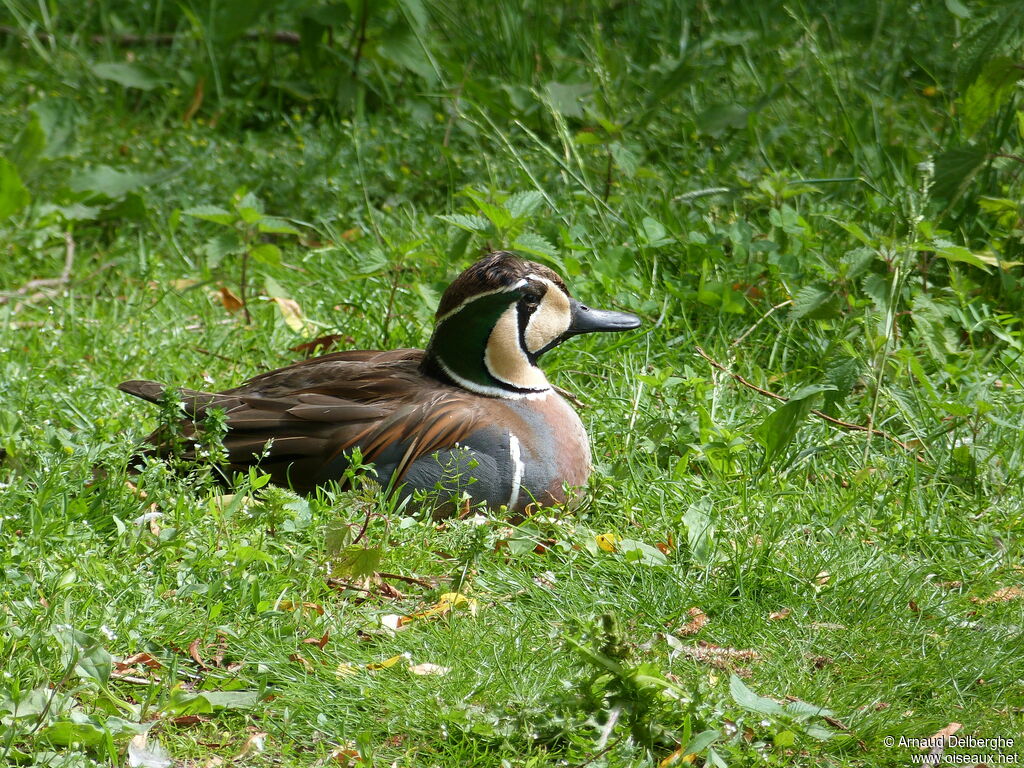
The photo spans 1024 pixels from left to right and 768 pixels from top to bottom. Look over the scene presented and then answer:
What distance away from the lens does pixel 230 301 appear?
558 centimetres

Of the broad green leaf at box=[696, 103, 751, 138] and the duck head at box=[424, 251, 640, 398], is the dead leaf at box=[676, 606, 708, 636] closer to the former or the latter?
the duck head at box=[424, 251, 640, 398]

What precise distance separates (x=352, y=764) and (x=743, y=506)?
1582mm

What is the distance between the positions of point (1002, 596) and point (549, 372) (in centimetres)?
199

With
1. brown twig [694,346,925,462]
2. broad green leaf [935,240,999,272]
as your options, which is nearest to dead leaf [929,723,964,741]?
brown twig [694,346,925,462]

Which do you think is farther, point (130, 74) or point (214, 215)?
point (130, 74)

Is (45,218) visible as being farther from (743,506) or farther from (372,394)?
(743,506)

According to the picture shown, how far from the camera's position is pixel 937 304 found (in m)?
4.84

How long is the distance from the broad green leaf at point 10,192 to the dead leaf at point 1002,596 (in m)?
4.82

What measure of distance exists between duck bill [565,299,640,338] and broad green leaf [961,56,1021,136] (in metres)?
1.65

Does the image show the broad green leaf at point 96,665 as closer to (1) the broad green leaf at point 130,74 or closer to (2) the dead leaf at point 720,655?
(2) the dead leaf at point 720,655

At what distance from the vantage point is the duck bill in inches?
173

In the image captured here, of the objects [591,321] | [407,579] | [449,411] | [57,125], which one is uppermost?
[57,125]

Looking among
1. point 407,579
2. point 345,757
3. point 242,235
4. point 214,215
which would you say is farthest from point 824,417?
point 242,235

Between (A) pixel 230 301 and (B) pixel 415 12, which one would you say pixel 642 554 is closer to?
(A) pixel 230 301
